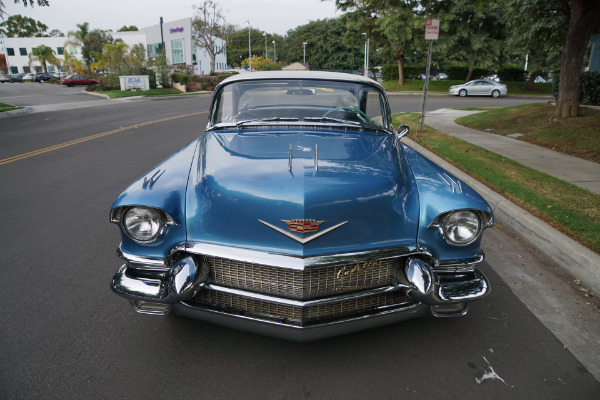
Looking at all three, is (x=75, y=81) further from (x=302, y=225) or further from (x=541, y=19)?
(x=302, y=225)

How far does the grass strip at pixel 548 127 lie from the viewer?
27.3 feet

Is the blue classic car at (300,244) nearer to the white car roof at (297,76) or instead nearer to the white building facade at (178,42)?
the white car roof at (297,76)

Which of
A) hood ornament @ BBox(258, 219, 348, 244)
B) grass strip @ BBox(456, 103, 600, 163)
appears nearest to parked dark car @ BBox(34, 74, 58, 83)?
grass strip @ BBox(456, 103, 600, 163)

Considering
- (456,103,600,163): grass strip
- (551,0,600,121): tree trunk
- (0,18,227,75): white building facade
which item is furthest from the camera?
(0,18,227,75): white building facade

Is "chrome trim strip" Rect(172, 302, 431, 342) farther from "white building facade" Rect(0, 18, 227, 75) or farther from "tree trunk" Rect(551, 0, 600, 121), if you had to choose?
"white building facade" Rect(0, 18, 227, 75)

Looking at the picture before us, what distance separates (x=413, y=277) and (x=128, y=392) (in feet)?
5.48

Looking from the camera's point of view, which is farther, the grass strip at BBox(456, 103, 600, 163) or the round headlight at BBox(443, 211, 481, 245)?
the grass strip at BBox(456, 103, 600, 163)

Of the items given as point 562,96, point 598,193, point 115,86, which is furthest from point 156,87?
point 598,193

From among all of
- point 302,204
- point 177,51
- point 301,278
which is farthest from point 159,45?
point 301,278

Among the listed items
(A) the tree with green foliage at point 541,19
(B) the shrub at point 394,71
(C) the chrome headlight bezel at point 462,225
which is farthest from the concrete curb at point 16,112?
(B) the shrub at point 394,71

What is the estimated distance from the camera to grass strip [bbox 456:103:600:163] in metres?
8.33

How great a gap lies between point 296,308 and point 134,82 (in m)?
33.0

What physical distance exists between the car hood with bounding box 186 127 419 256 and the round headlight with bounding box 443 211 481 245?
Result: 0.22 m

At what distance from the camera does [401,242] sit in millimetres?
2350
